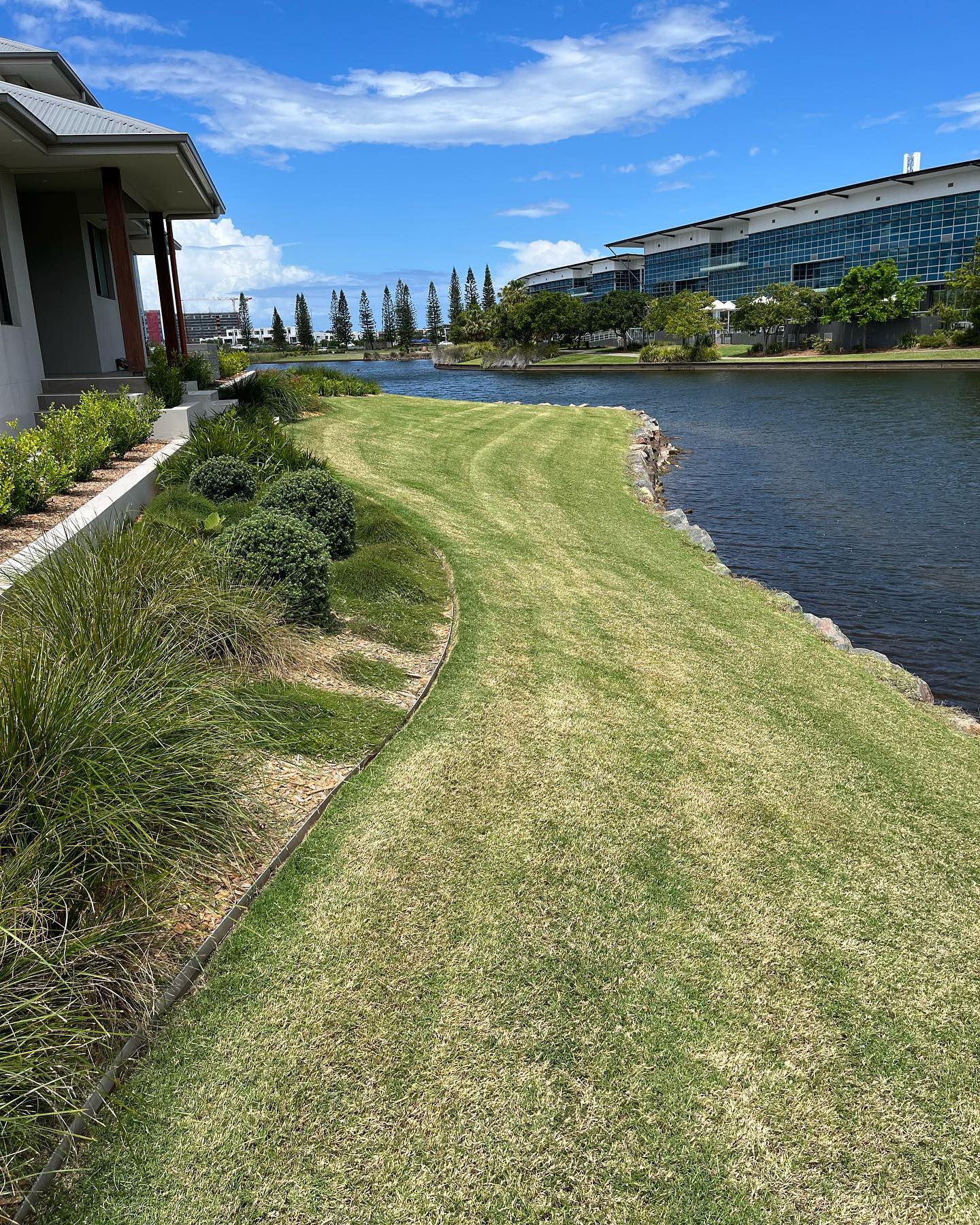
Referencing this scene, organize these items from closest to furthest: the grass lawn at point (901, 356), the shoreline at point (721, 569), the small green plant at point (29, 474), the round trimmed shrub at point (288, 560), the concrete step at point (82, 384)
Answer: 1. the round trimmed shrub at point (288, 560)
2. the small green plant at point (29, 474)
3. the shoreline at point (721, 569)
4. the concrete step at point (82, 384)
5. the grass lawn at point (901, 356)

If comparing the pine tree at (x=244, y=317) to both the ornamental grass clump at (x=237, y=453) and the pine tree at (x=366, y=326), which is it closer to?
the pine tree at (x=366, y=326)

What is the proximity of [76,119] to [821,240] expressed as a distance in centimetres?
9986

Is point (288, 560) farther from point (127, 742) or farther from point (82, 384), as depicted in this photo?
point (82, 384)

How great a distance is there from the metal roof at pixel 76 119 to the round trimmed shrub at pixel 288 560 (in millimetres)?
9661

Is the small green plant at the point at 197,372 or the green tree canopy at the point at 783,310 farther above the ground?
the green tree canopy at the point at 783,310

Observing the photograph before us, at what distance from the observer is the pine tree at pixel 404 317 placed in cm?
15712

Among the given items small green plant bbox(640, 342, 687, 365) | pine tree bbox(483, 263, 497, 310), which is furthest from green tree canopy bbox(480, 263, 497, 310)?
small green plant bbox(640, 342, 687, 365)

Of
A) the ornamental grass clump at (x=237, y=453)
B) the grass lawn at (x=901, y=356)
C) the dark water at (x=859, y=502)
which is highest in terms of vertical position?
the grass lawn at (x=901, y=356)

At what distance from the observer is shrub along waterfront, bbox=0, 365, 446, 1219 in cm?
286

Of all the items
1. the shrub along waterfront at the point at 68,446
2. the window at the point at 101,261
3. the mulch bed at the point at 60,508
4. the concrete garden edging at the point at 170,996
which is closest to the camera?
the concrete garden edging at the point at 170,996

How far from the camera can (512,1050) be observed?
10.2ft

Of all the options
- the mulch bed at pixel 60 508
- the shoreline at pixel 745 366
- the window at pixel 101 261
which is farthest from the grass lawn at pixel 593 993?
the shoreline at pixel 745 366

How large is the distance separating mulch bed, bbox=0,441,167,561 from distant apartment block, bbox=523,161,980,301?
90.0 meters

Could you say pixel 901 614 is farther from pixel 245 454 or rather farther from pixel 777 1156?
pixel 777 1156
